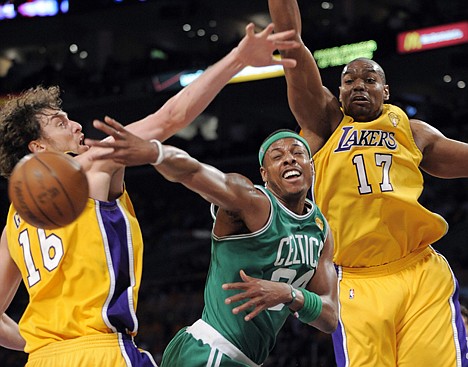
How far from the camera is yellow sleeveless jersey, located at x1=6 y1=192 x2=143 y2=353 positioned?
12.4ft

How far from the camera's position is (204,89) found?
3846 millimetres

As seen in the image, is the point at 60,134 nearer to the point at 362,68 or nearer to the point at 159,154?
the point at 159,154

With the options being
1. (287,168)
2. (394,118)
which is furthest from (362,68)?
(287,168)

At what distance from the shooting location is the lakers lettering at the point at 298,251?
427cm

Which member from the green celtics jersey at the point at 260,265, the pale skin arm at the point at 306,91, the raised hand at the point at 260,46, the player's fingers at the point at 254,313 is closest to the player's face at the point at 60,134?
the green celtics jersey at the point at 260,265

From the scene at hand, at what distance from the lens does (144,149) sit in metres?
3.46

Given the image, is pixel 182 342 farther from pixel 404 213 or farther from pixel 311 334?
pixel 311 334

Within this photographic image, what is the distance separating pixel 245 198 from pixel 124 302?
0.79m

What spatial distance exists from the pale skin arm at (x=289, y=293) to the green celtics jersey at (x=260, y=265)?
0.13 metres

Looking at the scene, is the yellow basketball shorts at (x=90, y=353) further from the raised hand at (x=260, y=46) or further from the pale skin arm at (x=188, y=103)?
the raised hand at (x=260, y=46)

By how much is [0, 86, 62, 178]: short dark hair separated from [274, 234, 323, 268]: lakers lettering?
141 centimetres

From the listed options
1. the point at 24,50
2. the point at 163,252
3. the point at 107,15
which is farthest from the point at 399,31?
the point at 24,50

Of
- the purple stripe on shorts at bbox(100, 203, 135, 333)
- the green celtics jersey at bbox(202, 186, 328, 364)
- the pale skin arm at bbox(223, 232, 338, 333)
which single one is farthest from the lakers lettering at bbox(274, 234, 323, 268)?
the purple stripe on shorts at bbox(100, 203, 135, 333)

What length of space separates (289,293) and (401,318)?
1324 mm
